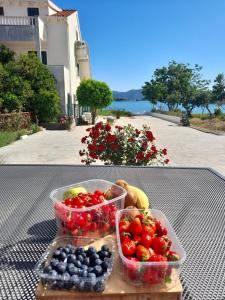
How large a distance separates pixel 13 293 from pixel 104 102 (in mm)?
22828

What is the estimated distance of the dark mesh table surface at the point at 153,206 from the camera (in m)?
1.22

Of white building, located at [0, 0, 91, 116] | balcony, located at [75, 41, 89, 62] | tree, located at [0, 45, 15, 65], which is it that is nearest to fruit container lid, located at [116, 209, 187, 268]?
white building, located at [0, 0, 91, 116]

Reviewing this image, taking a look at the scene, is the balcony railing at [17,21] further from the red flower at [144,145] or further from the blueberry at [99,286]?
the blueberry at [99,286]

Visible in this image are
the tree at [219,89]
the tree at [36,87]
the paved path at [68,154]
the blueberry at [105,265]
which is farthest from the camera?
the tree at [219,89]

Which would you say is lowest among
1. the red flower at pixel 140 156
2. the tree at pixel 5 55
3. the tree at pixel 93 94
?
the red flower at pixel 140 156

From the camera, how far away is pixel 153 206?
2049mm

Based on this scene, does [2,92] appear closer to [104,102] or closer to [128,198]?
[104,102]

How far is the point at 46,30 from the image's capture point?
870 inches

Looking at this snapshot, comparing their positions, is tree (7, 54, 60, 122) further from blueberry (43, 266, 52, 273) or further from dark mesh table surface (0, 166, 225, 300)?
blueberry (43, 266, 52, 273)

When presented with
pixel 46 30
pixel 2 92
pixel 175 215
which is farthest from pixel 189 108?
pixel 175 215

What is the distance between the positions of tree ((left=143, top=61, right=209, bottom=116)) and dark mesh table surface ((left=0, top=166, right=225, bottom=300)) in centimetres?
5059

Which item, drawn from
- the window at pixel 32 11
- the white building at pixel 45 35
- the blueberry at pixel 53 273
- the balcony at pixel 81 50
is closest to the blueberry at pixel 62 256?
the blueberry at pixel 53 273

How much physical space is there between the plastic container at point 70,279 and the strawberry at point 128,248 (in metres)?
0.07

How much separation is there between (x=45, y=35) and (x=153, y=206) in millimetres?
22946
